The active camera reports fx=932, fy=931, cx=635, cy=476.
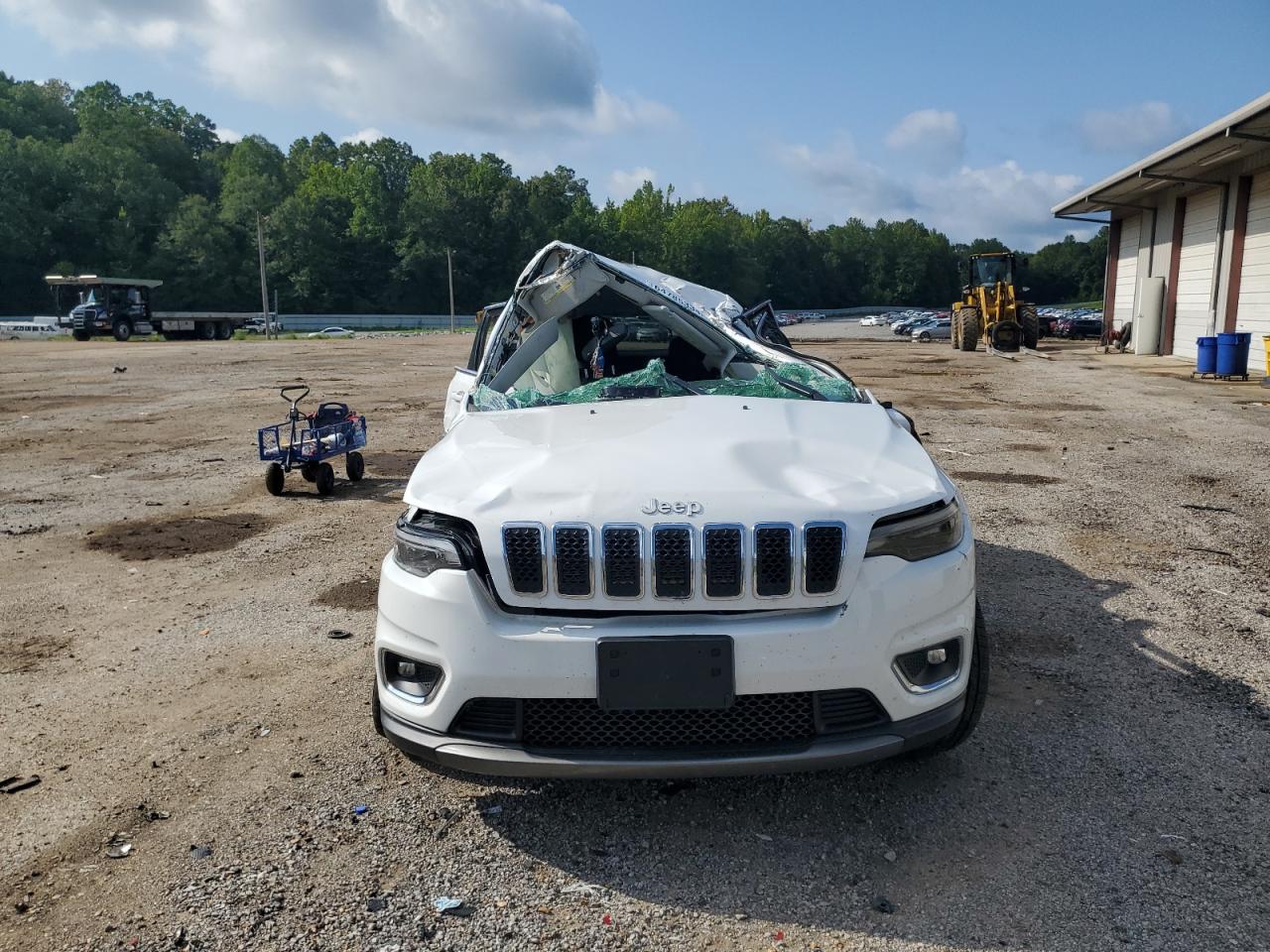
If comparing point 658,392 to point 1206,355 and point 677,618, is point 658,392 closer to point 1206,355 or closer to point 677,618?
point 677,618

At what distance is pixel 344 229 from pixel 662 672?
102 m

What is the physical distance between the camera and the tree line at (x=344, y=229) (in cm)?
7906

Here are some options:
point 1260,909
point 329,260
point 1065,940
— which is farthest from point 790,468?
point 329,260

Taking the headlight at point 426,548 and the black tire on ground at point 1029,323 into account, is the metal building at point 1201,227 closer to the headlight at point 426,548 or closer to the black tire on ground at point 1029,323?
the black tire on ground at point 1029,323

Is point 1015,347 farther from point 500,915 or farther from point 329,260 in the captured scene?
point 329,260

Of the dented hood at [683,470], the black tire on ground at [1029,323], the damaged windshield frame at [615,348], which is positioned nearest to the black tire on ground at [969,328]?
the black tire on ground at [1029,323]

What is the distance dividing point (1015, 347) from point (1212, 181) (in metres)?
7.30

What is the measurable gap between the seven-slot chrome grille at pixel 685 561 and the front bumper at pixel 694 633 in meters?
0.08

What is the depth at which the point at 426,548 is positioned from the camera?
2695 millimetres

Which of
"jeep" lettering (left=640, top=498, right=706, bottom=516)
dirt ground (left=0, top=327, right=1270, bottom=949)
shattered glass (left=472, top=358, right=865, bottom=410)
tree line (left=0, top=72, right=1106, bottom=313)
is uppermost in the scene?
tree line (left=0, top=72, right=1106, bottom=313)

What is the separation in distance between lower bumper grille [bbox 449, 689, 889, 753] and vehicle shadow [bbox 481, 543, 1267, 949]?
0.39 meters

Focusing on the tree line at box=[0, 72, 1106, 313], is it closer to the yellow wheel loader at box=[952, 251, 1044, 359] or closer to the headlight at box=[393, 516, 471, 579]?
the yellow wheel loader at box=[952, 251, 1044, 359]

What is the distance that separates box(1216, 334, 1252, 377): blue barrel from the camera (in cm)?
1906

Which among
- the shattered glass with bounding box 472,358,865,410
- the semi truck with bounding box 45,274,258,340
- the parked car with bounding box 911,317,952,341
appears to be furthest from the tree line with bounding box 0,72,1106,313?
the shattered glass with bounding box 472,358,865,410
